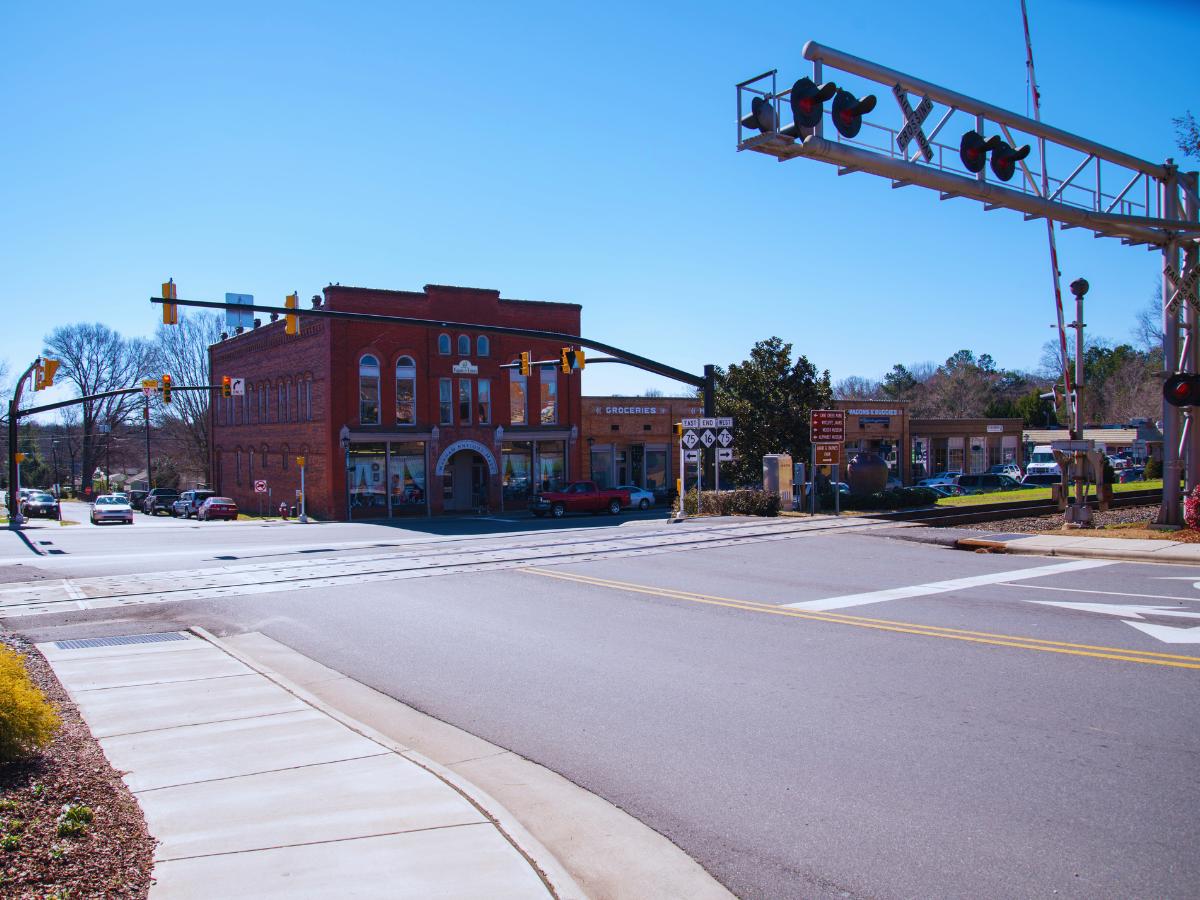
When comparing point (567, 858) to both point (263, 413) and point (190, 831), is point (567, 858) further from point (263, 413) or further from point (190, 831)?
point (263, 413)

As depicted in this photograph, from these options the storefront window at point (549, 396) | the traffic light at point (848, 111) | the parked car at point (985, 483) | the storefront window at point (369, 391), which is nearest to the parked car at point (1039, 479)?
the parked car at point (985, 483)

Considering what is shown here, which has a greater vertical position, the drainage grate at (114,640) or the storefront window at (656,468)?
the storefront window at (656,468)

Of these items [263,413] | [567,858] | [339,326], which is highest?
[339,326]

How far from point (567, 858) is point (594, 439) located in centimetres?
4564

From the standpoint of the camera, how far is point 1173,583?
13289mm

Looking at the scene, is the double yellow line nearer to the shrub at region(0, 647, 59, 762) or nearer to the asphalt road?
the asphalt road

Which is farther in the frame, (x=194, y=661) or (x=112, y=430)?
(x=112, y=430)

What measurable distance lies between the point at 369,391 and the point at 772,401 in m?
19.4

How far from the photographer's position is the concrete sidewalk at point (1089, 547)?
634 inches

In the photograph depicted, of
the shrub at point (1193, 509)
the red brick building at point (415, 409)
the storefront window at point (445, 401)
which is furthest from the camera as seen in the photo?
the storefront window at point (445, 401)

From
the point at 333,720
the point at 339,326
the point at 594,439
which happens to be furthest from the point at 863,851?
the point at 594,439

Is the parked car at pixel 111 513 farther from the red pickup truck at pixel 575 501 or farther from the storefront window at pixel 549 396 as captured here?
the red pickup truck at pixel 575 501

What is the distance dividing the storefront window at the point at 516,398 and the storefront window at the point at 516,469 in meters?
1.16

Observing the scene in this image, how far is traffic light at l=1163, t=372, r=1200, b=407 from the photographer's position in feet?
62.6
